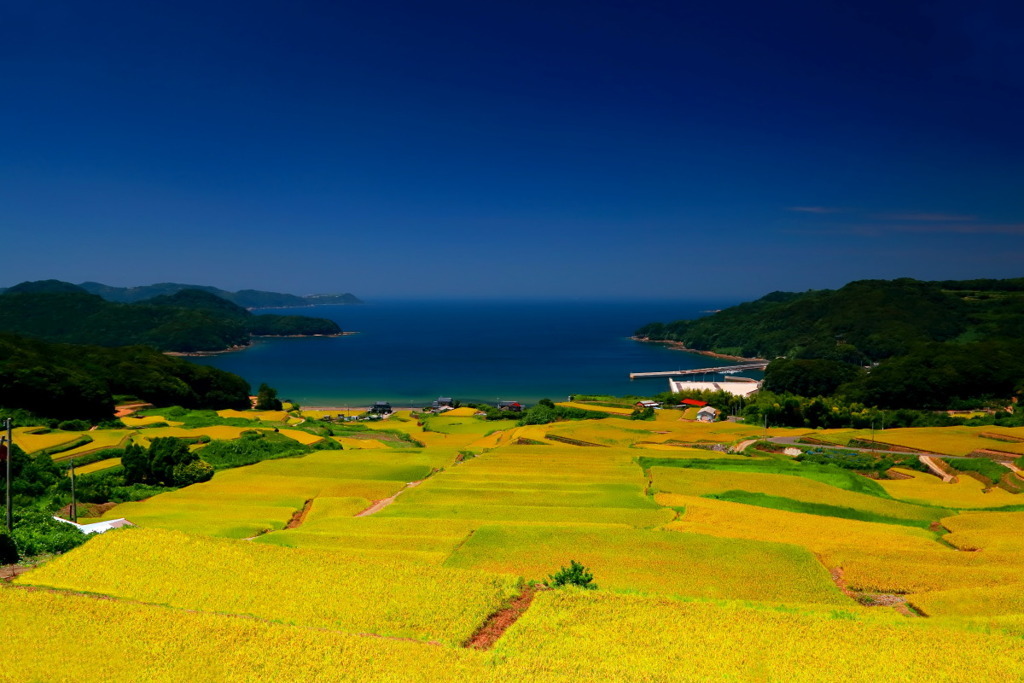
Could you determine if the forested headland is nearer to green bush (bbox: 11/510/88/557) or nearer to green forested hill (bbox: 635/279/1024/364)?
green forested hill (bbox: 635/279/1024/364)

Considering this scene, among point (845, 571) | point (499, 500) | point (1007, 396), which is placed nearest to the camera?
point (845, 571)

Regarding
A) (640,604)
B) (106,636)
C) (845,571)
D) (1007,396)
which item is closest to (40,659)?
(106,636)

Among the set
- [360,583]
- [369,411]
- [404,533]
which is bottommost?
[369,411]

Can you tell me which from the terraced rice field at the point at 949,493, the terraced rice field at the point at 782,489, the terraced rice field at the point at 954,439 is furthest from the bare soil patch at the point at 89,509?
the terraced rice field at the point at 954,439

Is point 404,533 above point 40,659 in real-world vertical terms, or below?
below

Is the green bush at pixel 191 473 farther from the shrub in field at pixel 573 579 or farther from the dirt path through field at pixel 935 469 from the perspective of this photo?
the dirt path through field at pixel 935 469

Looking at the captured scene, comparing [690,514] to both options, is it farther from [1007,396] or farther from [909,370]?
[1007,396]

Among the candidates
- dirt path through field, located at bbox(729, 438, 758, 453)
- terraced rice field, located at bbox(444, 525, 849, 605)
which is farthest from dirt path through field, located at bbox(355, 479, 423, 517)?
dirt path through field, located at bbox(729, 438, 758, 453)

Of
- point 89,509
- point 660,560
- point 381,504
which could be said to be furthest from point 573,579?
point 89,509
